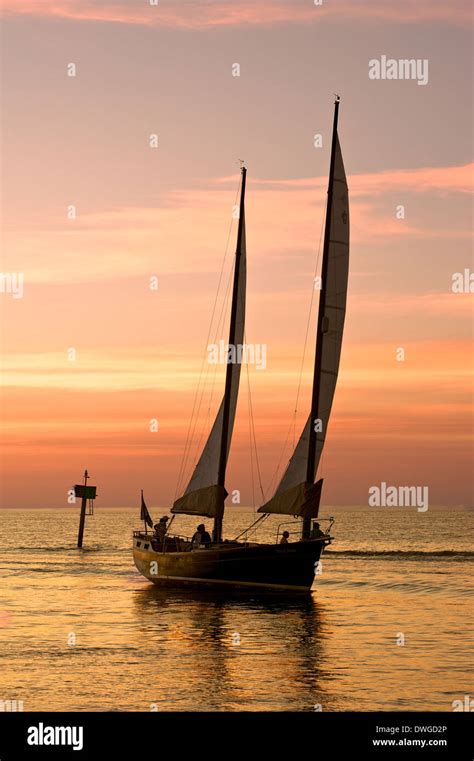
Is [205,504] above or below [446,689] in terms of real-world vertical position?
above

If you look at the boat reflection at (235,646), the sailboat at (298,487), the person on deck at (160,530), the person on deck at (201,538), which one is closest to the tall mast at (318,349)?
the sailboat at (298,487)

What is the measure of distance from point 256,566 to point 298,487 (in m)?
4.36

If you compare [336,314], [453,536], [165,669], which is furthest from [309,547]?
[453,536]

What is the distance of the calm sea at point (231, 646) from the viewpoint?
27078mm

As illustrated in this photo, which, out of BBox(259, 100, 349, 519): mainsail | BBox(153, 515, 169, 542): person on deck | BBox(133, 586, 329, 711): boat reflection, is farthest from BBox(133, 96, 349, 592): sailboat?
BBox(153, 515, 169, 542): person on deck

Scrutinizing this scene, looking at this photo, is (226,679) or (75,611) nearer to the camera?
(226,679)

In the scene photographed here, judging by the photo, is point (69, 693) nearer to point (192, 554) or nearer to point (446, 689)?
point (446, 689)

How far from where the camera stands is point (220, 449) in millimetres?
52250

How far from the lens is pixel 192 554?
5081 cm

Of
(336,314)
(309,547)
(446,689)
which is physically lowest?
(446,689)

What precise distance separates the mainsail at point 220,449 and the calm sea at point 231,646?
4412mm

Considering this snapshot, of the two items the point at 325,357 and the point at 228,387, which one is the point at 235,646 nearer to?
the point at 325,357
